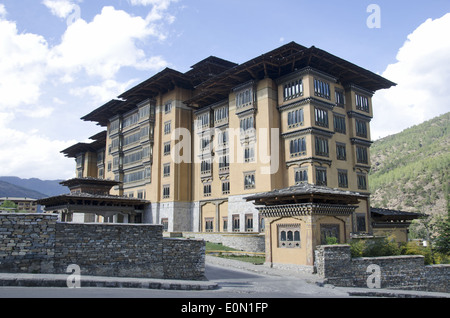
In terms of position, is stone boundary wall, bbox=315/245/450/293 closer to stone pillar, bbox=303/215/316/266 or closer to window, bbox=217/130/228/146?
stone pillar, bbox=303/215/316/266

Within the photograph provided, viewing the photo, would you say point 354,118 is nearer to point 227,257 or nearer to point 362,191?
point 362,191

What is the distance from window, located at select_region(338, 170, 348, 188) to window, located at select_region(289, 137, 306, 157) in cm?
573

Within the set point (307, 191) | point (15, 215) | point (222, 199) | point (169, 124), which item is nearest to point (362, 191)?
point (222, 199)

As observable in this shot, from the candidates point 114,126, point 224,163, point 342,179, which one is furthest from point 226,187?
point 114,126

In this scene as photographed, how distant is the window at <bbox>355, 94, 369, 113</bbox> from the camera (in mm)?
42909

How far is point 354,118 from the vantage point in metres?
42.2

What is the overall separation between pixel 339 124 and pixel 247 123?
402 inches

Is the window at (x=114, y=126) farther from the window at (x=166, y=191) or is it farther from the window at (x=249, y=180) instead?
the window at (x=249, y=180)

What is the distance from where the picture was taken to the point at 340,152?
40375 mm

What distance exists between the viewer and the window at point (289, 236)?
75.6ft

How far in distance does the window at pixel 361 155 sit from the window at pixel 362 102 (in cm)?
469

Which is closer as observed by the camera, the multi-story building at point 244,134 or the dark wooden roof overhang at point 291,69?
the dark wooden roof overhang at point 291,69

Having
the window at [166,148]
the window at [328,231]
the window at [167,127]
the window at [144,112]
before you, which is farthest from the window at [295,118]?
the window at [144,112]

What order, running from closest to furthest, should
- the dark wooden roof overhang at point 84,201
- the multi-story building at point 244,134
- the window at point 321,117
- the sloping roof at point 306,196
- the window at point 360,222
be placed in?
the sloping roof at point 306,196, the window at point 321,117, the multi-story building at point 244,134, the window at point 360,222, the dark wooden roof overhang at point 84,201
